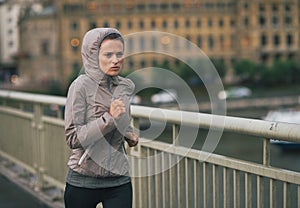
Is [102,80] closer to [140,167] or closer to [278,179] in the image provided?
[278,179]

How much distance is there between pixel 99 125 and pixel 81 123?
9cm

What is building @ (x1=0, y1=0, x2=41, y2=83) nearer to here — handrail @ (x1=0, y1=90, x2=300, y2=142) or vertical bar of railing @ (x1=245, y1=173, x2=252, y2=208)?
handrail @ (x1=0, y1=90, x2=300, y2=142)

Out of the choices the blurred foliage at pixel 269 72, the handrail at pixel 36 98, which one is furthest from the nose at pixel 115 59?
the blurred foliage at pixel 269 72

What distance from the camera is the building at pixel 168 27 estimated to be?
224ft

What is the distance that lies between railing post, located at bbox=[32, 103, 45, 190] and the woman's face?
2982 mm

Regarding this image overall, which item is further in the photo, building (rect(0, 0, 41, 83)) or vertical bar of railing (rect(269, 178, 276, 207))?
building (rect(0, 0, 41, 83))

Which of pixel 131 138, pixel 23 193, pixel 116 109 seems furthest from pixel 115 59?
pixel 23 193

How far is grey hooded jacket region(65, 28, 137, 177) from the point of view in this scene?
8.08 ft

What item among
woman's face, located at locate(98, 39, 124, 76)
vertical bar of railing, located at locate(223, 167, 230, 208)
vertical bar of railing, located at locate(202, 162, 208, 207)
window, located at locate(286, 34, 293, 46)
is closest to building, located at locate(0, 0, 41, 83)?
window, located at locate(286, 34, 293, 46)

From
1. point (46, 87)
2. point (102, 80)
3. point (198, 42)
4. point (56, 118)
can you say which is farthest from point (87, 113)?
point (198, 42)

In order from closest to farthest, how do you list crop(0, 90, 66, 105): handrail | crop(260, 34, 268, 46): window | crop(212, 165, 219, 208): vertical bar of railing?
crop(212, 165, 219, 208): vertical bar of railing < crop(0, 90, 66, 105): handrail < crop(260, 34, 268, 46): window

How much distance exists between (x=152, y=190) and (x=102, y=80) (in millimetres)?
1401

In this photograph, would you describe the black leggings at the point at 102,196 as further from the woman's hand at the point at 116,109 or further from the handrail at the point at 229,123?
the handrail at the point at 229,123

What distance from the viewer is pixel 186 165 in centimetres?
326
